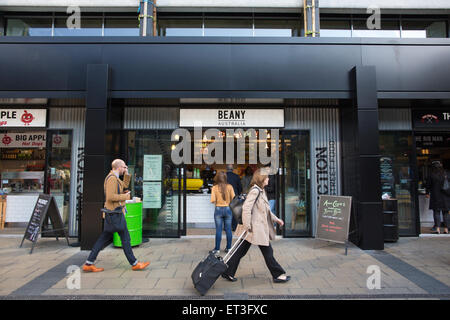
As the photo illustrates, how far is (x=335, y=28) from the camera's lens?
8367 mm

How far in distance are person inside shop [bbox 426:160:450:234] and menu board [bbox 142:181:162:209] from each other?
25.9ft

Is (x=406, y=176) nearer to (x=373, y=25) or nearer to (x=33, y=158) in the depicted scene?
(x=373, y=25)

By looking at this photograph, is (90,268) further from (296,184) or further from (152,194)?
(296,184)

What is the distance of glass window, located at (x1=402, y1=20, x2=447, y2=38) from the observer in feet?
27.2

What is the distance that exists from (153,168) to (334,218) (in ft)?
16.1

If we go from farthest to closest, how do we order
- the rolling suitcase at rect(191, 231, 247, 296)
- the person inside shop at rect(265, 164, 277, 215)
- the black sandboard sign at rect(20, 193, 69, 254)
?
the person inside shop at rect(265, 164, 277, 215) < the black sandboard sign at rect(20, 193, 69, 254) < the rolling suitcase at rect(191, 231, 247, 296)

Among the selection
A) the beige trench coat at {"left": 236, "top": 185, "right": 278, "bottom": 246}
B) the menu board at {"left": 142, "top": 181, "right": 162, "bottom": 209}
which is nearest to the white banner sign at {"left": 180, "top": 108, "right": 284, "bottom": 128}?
the menu board at {"left": 142, "top": 181, "right": 162, "bottom": 209}

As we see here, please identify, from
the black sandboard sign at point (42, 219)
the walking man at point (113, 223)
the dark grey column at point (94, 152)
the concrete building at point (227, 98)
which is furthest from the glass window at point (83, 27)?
the walking man at point (113, 223)

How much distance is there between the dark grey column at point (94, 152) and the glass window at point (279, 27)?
15.2 feet

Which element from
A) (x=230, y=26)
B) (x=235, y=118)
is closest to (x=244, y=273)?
(x=235, y=118)

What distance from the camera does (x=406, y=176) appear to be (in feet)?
26.1

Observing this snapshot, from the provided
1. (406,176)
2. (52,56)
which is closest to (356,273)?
(406,176)

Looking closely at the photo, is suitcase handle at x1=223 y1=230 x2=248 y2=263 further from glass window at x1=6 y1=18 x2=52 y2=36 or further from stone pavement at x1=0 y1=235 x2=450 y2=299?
glass window at x1=6 y1=18 x2=52 y2=36

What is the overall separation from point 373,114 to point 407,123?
2.16 meters
